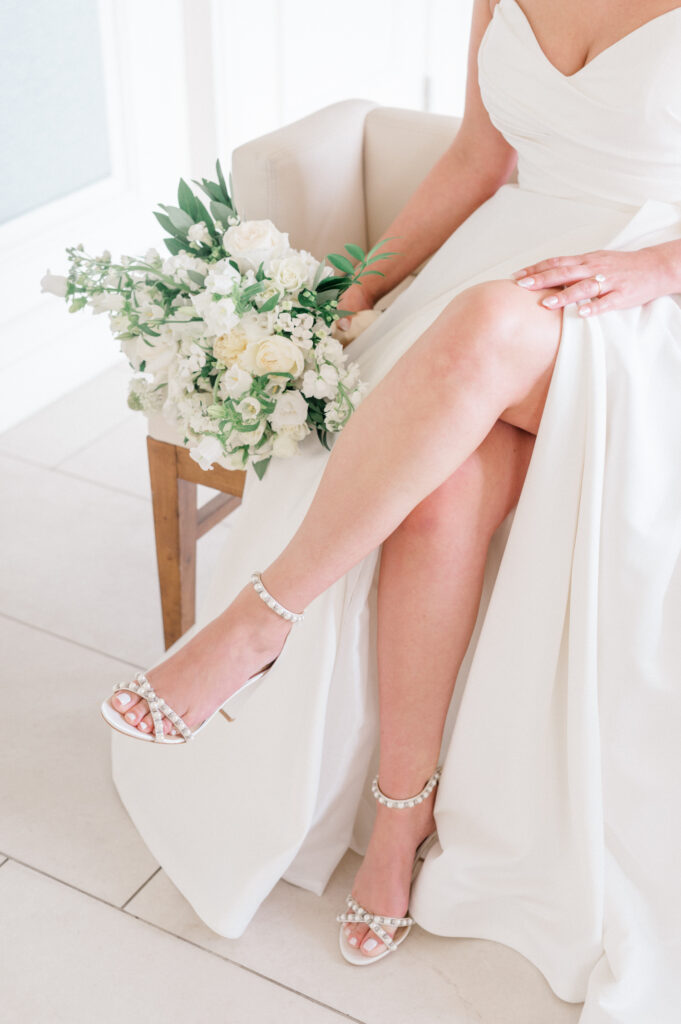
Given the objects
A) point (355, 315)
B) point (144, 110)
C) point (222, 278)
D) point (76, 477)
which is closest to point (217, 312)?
point (222, 278)

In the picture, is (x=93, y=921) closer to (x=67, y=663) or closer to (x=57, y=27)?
(x=67, y=663)

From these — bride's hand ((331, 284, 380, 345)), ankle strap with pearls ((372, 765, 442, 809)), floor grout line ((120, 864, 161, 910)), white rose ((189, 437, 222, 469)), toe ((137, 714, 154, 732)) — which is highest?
bride's hand ((331, 284, 380, 345))

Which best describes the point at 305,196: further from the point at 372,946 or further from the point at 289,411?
the point at 372,946

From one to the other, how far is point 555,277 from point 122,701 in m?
0.70

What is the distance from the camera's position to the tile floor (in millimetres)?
1280

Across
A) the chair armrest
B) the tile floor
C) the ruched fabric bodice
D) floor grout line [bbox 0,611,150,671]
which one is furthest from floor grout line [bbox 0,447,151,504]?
the ruched fabric bodice

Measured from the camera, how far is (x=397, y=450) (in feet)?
3.84

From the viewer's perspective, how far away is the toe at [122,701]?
48.4 inches

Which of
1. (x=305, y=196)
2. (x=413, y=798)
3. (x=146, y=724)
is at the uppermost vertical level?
(x=305, y=196)

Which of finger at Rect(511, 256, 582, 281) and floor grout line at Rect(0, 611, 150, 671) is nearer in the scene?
finger at Rect(511, 256, 582, 281)

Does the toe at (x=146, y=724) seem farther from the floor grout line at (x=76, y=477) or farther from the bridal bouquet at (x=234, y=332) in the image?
the floor grout line at (x=76, y=477)

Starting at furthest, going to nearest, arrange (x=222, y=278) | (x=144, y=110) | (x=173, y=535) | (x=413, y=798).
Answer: (x=144, y=110)
(x=173, y=535)
(x=413, y=798)
(x=222, y=278)

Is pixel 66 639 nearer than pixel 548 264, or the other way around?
pixel 548 264

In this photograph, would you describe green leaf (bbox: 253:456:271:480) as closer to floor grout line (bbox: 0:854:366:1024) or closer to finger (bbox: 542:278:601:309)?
finger (bbox: 542:278:601:309)
